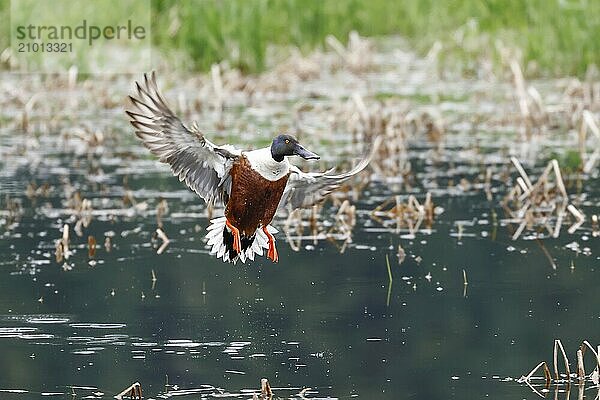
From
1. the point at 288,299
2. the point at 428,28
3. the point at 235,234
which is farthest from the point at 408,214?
the point at 428,28

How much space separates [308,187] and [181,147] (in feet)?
3.08

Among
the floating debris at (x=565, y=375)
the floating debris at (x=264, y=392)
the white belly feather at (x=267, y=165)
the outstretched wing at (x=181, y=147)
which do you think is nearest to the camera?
the floating debris at (x=264, y=392)

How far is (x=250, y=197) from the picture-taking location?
6.64 metres

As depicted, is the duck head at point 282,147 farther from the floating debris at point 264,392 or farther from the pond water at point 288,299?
the floating debris at point 264,392

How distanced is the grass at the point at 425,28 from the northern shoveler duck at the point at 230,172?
291 inches

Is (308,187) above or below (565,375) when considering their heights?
above

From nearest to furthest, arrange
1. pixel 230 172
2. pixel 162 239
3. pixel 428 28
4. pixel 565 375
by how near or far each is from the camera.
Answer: pixel 565 375 → pixel 230 172 → pixel 162 239 → pixel 428 28

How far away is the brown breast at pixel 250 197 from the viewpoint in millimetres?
6578

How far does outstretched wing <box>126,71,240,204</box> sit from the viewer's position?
21.1 feet

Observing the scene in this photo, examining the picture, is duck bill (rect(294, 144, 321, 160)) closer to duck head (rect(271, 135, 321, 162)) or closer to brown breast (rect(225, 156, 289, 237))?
duck head (rect(271, 135, 321, 162))

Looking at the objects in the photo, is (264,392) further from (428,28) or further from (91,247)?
(428,28)

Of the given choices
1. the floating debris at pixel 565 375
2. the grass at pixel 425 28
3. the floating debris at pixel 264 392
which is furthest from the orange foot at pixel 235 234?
the grass at pixel 425 28

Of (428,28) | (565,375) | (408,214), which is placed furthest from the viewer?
(428,28)

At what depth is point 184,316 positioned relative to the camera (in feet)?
20.8
